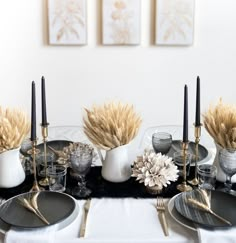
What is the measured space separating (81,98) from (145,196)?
1.55 metres

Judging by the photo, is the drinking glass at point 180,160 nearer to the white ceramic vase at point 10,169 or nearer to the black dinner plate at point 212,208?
the black dinner plate at point 212,208

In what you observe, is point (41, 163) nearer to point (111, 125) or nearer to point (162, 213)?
point (111, 125)

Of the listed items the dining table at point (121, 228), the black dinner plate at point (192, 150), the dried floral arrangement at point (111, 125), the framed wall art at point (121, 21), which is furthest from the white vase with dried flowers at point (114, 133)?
the framed wall art at point (121, 21)

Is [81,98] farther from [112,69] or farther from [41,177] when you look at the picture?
[41,177]

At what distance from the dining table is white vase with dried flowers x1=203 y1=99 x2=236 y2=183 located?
0.26 metres

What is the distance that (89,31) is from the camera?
105 inches

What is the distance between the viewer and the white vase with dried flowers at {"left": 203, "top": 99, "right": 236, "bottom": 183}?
4.39 ft

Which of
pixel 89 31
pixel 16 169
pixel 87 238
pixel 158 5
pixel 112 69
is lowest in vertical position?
pixel 87 238

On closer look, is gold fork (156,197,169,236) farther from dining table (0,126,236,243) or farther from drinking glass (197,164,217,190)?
drinking glass (197,164,217,190)

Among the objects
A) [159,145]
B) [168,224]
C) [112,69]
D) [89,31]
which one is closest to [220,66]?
[112,69]

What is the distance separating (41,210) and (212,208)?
0.52 m

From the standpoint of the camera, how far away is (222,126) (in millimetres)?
1335

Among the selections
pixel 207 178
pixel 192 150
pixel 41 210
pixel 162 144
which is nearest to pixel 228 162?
pixel 207 178

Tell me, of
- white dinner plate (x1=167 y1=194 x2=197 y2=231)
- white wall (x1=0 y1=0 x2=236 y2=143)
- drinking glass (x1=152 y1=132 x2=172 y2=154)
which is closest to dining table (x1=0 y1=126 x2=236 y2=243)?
white dinner plate (x1=167 y1=194 x2=197 y2=231)
